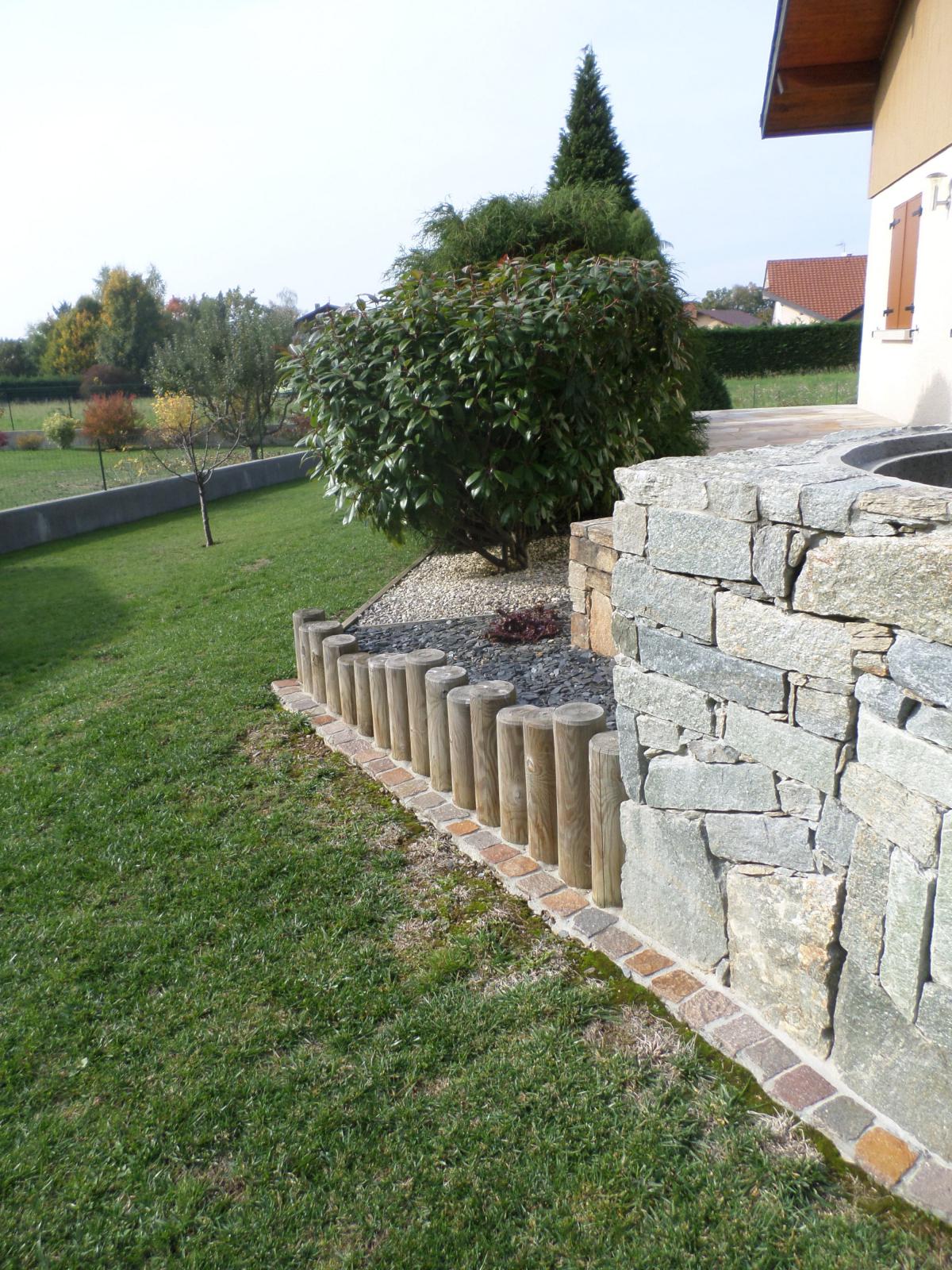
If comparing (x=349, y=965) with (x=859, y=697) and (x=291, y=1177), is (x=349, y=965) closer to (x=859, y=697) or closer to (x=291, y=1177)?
(x=291, y=1177)

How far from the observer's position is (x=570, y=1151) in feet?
7.09

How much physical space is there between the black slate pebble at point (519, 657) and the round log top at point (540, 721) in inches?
24.3

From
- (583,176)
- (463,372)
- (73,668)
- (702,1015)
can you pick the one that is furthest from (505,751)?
(583,176)

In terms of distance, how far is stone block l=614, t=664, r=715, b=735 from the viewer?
8.32 ft

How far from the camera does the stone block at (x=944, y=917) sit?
1.83m

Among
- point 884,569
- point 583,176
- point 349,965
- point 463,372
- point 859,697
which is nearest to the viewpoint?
point 884,569

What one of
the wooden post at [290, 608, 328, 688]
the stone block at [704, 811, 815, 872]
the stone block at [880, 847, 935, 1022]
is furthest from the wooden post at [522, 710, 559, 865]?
the wooden post at [290, 608, 328, 688]

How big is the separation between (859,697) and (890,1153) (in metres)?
1.06

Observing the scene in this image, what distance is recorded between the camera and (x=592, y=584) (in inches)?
191

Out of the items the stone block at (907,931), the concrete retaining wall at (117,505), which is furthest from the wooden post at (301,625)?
the concrete retaining wall at (117,505)

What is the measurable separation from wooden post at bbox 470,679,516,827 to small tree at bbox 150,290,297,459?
15207 mm

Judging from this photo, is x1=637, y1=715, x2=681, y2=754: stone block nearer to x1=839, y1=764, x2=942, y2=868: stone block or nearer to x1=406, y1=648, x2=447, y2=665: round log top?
x1=839, y1=764, x2=942, y2=868: stone block

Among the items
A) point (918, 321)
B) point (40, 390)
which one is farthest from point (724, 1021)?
point (40, 390)

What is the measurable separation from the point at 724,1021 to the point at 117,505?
503 inches
